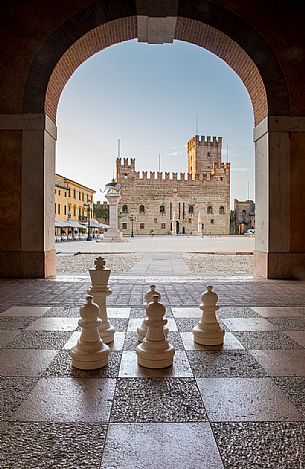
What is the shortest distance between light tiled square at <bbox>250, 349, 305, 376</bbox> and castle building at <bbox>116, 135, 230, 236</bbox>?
4919cm

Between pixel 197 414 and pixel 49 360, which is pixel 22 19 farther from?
pixel 197 414

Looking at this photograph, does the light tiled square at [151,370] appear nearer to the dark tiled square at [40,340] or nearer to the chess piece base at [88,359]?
the chess piece base at [88,359]

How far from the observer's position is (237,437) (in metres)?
1.35

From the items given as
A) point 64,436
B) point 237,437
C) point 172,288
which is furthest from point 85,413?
point 172,288

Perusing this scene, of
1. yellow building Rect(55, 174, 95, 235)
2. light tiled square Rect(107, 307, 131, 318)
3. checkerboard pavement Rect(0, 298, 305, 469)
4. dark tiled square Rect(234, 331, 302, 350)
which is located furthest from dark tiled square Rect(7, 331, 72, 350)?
yellow building Rect(55, 174, 95, 235)

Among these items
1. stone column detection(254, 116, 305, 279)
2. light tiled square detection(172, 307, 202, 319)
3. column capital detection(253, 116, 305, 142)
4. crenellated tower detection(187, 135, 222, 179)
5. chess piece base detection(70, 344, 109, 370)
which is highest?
crenellated tower detection(187, 135, 222, 179)

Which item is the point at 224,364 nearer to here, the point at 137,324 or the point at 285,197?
the point at 137,324

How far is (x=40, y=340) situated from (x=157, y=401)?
116 centimetres

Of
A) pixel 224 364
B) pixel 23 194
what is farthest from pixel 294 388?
pixel 23 194

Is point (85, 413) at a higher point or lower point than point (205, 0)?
lower

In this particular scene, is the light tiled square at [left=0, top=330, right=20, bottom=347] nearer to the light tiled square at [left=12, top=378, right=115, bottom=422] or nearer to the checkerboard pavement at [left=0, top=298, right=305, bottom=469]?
the checkerboard pavement at [left=0, top=298, right=305, bottom=469]

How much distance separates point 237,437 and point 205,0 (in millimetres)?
5970

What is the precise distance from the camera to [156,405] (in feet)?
5.22

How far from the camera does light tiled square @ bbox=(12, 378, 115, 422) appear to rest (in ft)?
4.91
